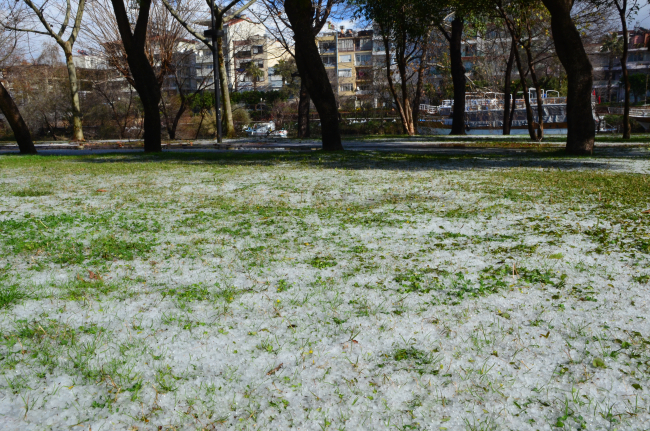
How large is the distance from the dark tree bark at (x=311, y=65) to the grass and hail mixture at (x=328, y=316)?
8.80 m

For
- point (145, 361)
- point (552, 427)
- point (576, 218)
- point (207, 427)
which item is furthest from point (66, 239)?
point (576, 218)

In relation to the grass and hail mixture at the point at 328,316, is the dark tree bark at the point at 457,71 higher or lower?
higher

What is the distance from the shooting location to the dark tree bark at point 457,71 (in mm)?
24478

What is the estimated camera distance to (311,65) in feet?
45.7

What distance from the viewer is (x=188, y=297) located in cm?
312

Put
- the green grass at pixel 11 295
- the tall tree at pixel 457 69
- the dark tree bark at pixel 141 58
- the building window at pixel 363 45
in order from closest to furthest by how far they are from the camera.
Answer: the green grass at pixel 11 295 → the dark tree bark at pixel 141 58 → the tall tree at pixel 457 69 → the building window at pixel 363 45

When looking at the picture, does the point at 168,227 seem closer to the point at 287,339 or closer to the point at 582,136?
the point at 287,339

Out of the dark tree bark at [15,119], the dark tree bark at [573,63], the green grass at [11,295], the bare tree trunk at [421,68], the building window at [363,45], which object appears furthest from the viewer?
the building window at [363,45]

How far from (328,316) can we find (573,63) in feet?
36.2

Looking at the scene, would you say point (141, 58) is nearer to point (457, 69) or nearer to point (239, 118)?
point (457, 69)

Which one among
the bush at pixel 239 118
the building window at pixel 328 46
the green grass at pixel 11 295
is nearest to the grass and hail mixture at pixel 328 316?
the green grass at pixel 11 295

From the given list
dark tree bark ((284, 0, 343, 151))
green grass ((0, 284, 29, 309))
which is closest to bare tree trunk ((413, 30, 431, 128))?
dark tree bark ((284, 0, 343, 151))

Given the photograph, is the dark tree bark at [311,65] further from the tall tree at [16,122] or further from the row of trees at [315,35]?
the tall tree at [16,122]

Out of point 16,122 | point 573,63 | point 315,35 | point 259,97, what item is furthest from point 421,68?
point 259,97
